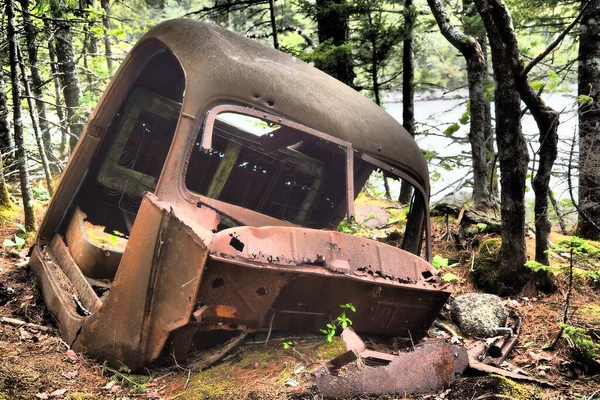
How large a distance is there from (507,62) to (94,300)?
4447 millimetres

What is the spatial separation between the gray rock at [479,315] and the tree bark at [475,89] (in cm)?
291

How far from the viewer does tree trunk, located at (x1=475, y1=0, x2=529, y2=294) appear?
4730 mm

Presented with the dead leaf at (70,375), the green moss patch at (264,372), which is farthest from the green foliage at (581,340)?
the dead leaf at (70,375)

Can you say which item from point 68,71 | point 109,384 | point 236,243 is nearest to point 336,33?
point 68,71

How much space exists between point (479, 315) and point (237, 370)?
2424 mm

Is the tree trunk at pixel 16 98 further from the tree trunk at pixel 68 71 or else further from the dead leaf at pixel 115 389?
the dead leaf at pixel 115 389

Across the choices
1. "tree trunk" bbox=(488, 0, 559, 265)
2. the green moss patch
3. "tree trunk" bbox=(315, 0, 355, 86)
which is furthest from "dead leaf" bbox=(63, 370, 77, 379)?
"tree trunk" bbox=(315, 0, 355, 86)

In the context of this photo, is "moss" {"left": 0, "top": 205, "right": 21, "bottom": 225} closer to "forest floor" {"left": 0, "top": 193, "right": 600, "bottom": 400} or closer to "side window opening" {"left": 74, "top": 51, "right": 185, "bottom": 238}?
"side window opening" {"left": 74, "top": 51, "right": 185, "bottom": 238}

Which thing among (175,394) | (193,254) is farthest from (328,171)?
(175,394)

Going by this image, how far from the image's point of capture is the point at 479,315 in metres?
4.40

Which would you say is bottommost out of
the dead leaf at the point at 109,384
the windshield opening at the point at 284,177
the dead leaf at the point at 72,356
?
the dead leaf at the point at 109,384

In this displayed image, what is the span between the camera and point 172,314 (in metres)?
2.86

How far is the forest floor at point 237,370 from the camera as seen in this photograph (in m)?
2.90

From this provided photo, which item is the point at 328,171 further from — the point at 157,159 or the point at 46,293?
the point at 46,293
